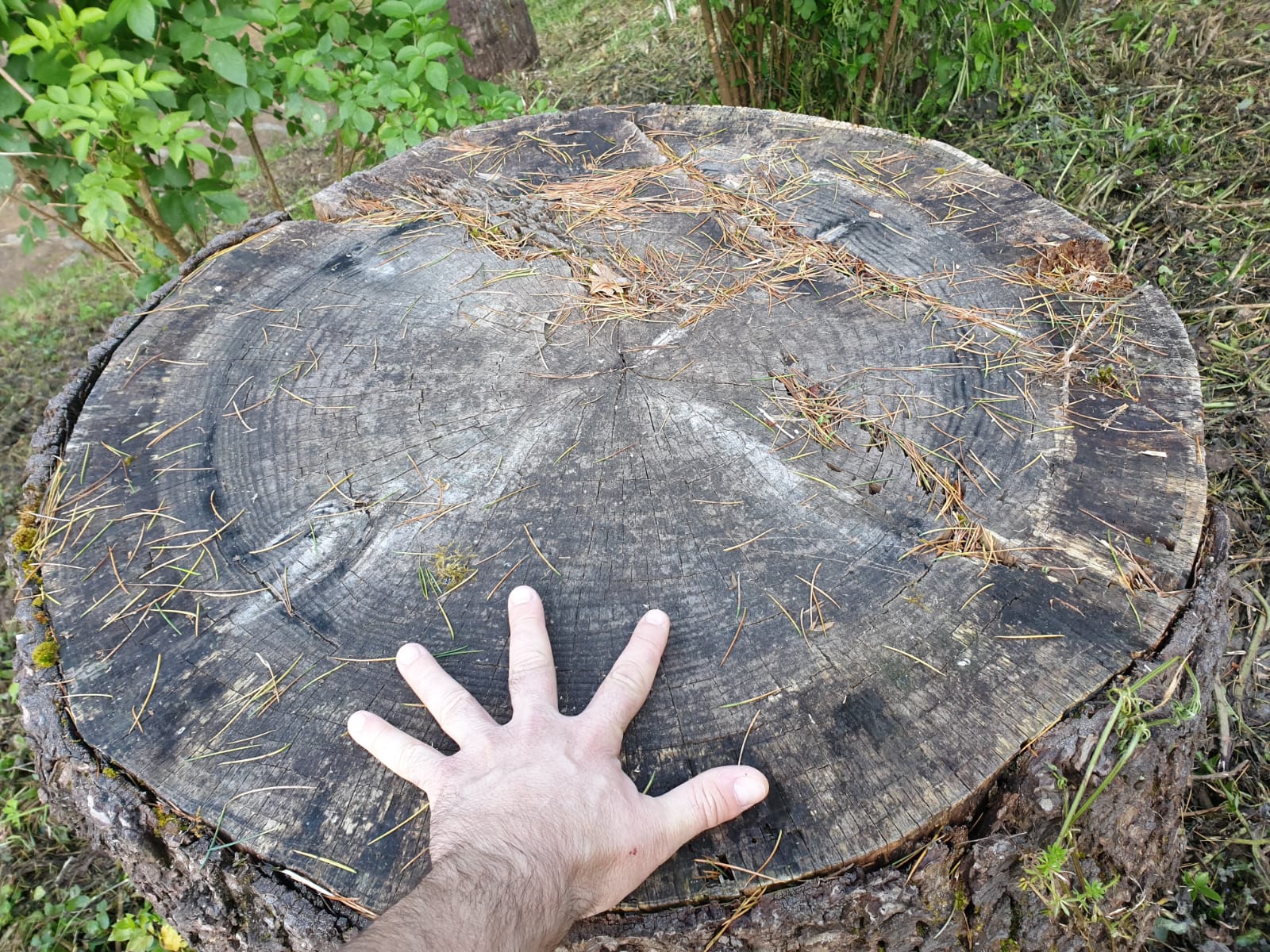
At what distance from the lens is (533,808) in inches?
49.7

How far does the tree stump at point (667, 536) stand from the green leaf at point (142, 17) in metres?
0.62

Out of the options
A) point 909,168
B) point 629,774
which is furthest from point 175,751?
point 909,168

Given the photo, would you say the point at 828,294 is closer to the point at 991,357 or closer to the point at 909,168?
the point at 991,357

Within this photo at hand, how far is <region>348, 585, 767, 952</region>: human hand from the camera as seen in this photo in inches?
46.0

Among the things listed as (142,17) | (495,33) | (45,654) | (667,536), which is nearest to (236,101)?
(142,17)


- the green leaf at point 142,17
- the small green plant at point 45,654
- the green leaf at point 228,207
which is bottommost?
the small green plant at point 45,654

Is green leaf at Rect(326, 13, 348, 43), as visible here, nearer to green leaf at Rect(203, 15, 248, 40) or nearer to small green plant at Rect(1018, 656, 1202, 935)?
green leaf at Rect(203, 15, 248, 40)

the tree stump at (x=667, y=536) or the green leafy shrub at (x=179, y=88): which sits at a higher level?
the green leafy shrub at (x=179, y=88)

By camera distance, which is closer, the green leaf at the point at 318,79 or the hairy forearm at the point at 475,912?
the hairy forearm at the point at 475,912

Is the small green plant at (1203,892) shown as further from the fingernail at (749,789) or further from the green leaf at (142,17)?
the green leaf at (142,17)

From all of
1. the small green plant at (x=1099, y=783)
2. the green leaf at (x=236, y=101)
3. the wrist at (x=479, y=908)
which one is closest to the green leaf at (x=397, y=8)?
the green leaf at (x=236, y=101)

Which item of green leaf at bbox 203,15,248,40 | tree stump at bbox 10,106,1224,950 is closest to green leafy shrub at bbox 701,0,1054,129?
tree stump at bbox 10,106,1224,950

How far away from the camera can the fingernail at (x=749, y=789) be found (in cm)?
125

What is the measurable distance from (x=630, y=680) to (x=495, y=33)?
20.4 feet
